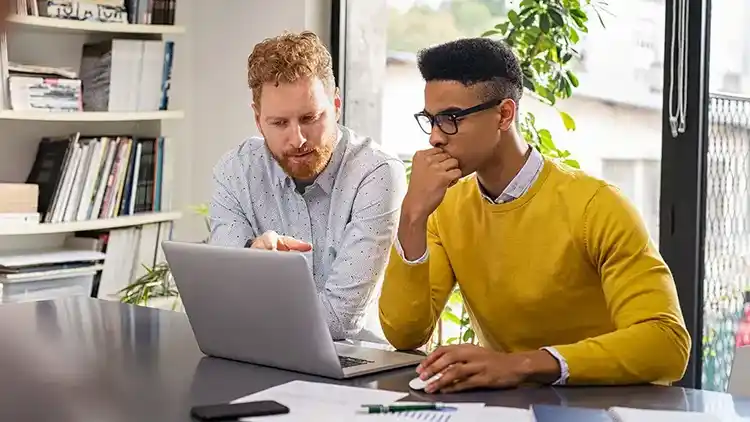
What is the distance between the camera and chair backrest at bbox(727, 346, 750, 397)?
1.50 m

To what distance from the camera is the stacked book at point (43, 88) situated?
2.95 metres

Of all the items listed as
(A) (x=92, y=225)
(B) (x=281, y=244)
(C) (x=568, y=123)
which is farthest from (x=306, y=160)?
(A) (x=92, y=225)

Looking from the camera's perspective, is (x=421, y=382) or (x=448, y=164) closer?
(x=421, y=382)

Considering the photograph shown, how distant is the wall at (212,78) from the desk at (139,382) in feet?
5.30

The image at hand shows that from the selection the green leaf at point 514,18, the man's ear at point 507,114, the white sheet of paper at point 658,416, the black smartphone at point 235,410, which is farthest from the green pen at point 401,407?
the green leaf at point 514,18

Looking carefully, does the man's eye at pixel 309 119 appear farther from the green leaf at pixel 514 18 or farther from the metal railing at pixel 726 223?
the metal railing at pixel 726 223

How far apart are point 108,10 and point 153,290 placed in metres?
0.96

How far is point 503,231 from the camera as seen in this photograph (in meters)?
1.84

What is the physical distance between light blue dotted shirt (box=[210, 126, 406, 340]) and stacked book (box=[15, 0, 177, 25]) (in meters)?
1.02

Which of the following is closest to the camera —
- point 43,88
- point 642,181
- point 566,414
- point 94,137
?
point 566,414

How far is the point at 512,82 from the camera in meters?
1.85

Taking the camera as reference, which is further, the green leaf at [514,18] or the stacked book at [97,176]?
the stacked book at [97,176]

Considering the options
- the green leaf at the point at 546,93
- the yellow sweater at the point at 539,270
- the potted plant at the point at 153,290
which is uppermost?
the green leaf at the point at 546,93

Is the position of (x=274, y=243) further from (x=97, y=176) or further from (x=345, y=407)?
(x=97, y=176)
